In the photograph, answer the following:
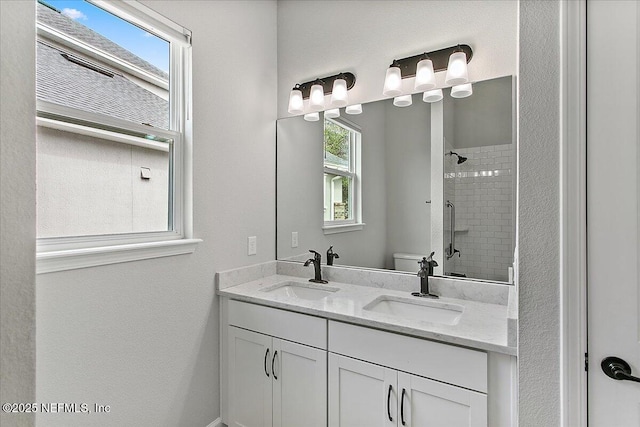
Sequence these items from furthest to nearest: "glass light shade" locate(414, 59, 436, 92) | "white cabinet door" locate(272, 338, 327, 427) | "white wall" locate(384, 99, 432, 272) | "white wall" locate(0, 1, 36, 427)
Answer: "white wall" locate(384, 99, 432, 272) → "glass light shade" locate(414, 59, 436, 92) → "white cabinet door" locate(272, 338, 327, 427) → "white wall" locate(0, 1, 36, 427)

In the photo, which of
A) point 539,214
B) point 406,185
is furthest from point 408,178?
point 539,214

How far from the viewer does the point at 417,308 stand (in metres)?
1.70

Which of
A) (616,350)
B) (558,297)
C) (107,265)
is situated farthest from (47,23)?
(616,350)

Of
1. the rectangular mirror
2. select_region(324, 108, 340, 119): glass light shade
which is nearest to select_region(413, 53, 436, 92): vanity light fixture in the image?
the rectangular mirror

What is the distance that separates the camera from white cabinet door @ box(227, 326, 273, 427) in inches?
66.3

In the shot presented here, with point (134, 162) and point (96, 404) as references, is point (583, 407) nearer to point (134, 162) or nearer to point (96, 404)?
point (96, 404)

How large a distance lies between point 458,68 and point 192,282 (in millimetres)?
1816

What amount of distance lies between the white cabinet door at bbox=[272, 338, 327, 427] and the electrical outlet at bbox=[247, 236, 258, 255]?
2.14ft

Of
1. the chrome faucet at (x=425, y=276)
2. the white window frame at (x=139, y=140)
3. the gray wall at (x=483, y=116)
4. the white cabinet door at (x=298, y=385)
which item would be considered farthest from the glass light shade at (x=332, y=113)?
the white cabinet door at (x=298, y=385)

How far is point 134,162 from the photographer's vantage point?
5.08 feet

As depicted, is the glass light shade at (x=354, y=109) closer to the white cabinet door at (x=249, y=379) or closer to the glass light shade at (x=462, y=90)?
the glass light shade at (x=462, y=90)

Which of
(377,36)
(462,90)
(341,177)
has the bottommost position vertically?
(341,177)

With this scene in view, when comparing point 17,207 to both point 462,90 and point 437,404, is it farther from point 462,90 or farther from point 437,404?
point 462,90

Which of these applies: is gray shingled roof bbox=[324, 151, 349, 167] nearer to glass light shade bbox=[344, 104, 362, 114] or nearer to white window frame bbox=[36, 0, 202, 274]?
glass light shade bbox=[344, 104, 362, 114]
